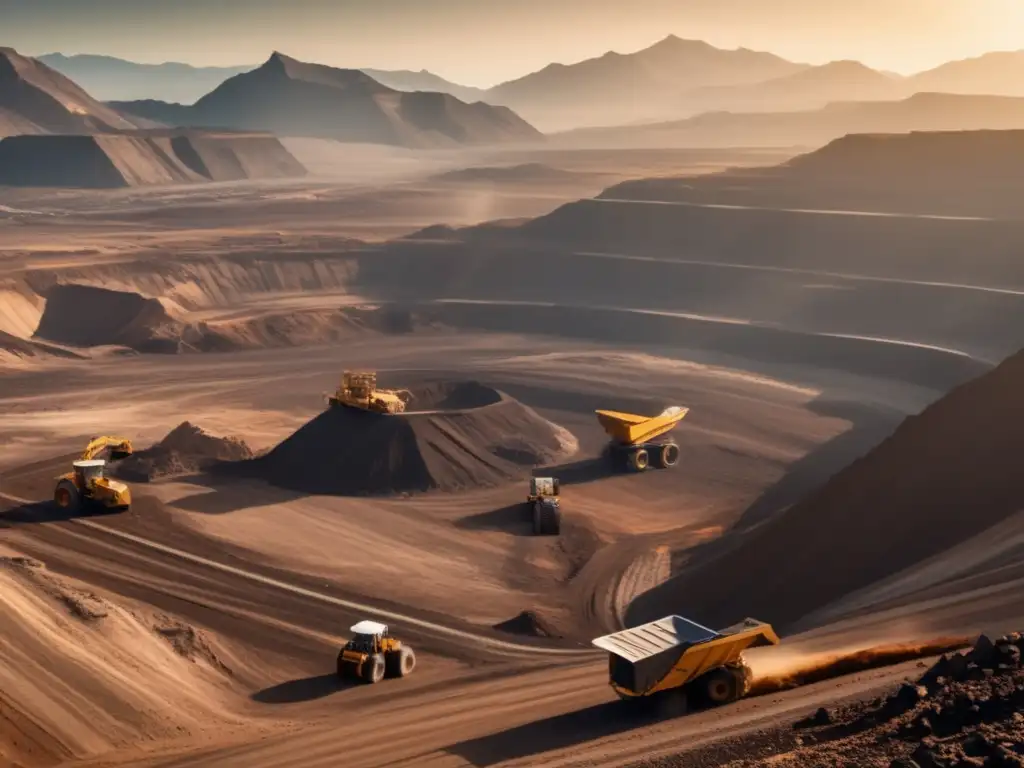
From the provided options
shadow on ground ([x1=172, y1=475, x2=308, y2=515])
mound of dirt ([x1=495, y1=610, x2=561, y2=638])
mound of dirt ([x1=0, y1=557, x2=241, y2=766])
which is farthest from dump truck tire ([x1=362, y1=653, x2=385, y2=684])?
shadow on ground ([x1=172, y1=475, x2=308, y2=515])

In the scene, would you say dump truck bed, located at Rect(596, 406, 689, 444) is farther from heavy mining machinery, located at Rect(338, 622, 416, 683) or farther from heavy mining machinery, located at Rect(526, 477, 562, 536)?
heavy mining machinery, located at Rect(338, 622, 416, 683)

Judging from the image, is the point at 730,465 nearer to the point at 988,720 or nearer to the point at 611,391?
the point at 611,391

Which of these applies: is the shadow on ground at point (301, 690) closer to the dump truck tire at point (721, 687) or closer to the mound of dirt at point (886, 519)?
the dump truck tire at point (721, 687)

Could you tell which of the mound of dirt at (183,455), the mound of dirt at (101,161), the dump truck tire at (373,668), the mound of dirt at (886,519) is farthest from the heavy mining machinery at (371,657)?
the mound of dirt at (101,161)

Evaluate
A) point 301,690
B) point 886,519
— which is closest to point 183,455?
point 301,690

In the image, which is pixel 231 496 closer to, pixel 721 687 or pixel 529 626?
pixel 529 626
